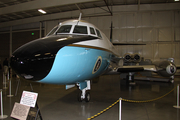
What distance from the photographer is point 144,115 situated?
4676mm

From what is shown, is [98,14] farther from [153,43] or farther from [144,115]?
[144,115]

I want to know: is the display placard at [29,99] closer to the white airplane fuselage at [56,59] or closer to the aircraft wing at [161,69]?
the white airplane fuselage at [56,59]

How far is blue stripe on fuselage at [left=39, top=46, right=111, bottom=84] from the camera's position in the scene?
3.46m

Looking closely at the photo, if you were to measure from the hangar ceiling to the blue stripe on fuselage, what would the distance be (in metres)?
8.56

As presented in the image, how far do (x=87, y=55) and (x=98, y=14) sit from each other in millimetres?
16358

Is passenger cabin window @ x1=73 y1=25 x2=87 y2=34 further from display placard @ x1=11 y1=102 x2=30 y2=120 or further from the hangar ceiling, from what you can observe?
the hangar ceiling

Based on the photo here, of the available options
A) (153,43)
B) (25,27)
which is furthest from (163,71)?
(25,27)

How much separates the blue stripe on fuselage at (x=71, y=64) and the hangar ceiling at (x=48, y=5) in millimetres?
8564

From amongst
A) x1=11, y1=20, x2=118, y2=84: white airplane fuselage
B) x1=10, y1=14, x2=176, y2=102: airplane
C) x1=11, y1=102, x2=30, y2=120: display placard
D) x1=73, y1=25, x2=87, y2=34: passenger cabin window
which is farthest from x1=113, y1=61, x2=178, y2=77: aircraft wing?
x1=11, y1=102, x2=30, y2=120: display placard

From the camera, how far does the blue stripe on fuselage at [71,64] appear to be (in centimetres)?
346

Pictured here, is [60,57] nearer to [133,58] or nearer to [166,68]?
[166,68]

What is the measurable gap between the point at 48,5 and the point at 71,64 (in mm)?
10850

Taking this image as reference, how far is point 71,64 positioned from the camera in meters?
3.77

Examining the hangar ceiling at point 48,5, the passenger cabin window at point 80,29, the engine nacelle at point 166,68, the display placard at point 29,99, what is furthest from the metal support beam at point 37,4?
the display placard at point 29,99
